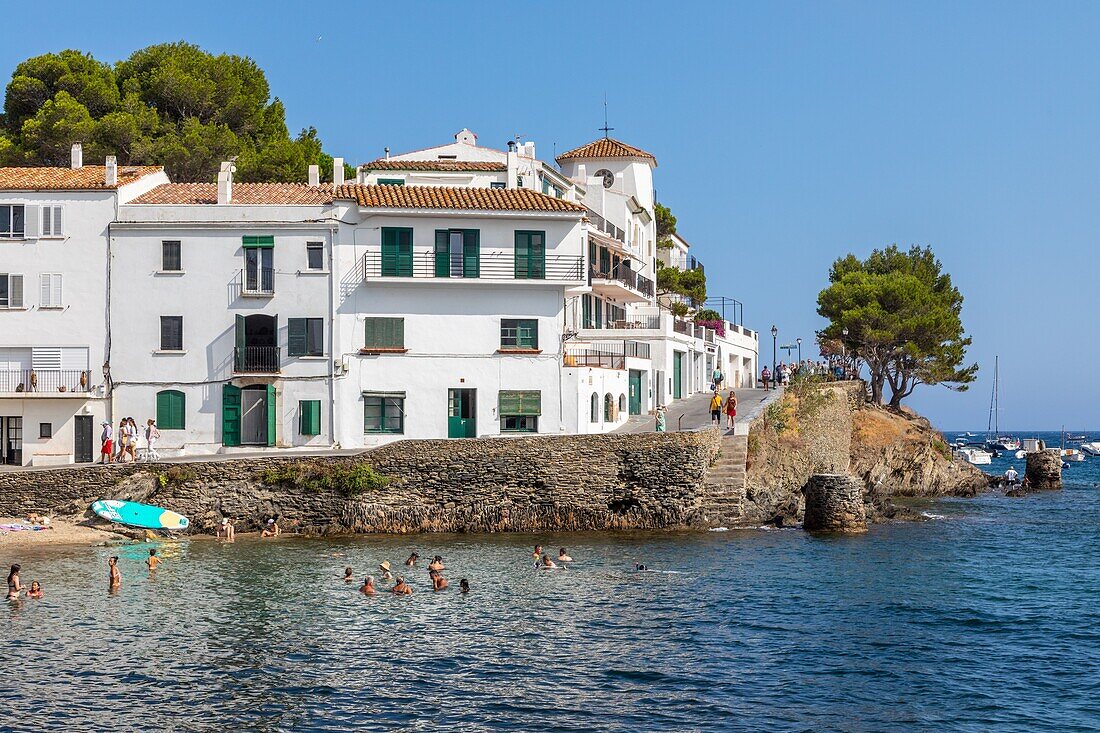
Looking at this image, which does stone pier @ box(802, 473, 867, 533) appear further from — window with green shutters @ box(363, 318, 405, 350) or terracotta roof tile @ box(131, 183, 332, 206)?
terracotta roof tile @ box(131, 183, 332, 206)

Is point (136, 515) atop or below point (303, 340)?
below

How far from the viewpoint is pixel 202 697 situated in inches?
953

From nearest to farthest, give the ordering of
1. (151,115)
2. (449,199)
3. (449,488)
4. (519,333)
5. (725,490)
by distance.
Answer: (449,488) < (725,490) < (519,333) < (449,199) < (151,115)

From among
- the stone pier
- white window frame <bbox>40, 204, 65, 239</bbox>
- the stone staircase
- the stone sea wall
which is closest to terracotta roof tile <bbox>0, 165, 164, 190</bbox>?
white window frame <bbox>40, 204, 65, 239</bbox>

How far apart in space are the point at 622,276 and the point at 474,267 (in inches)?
569

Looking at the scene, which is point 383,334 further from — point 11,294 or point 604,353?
point 11,294

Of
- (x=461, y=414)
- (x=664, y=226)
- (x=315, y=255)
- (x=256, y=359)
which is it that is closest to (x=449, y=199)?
(x=315, y=255)

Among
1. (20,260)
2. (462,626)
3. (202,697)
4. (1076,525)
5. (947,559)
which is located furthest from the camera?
(1076,525)

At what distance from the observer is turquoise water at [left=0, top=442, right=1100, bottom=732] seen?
2358 cm

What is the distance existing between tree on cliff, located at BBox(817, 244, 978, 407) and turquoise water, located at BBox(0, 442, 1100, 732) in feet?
122

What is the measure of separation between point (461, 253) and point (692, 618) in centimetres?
2433

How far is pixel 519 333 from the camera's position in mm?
52688

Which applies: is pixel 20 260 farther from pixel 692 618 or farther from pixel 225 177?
pixel 692 618

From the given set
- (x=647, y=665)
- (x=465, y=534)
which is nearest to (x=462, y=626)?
(x=647, y=665)
